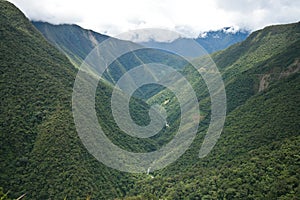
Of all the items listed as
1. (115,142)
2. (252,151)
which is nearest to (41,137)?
(115,142)

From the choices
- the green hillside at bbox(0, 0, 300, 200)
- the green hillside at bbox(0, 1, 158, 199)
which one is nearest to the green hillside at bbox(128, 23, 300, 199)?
the green hillside at bbox(0, 0, 300, 200)

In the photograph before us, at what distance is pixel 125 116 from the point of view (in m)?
112

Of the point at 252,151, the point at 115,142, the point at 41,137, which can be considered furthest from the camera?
the point at 115,142

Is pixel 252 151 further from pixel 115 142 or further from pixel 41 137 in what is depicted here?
pixel 41 137

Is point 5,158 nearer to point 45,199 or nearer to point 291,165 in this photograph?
point 45,199

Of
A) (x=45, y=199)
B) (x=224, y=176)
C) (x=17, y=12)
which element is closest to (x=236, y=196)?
(x=224, y=176)

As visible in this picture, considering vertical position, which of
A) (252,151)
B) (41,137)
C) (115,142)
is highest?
(252,151)

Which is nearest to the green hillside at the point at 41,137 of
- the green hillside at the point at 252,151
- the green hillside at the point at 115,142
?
the green hillside at the point at 115,142

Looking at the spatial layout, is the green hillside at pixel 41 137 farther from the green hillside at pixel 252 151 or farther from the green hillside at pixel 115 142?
the green hillside at pixel 252 151

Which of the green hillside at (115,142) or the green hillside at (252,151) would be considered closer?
the green hillside at (252,151)

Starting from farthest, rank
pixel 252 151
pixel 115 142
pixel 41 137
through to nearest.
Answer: pixel 115 142 → pixel 41 137 → pixel 252 151

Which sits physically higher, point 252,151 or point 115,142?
point 252,151

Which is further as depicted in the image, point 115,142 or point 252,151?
point 115,142

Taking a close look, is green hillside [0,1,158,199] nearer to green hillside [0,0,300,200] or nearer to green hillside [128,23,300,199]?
green hillside [0,0,300,200]
